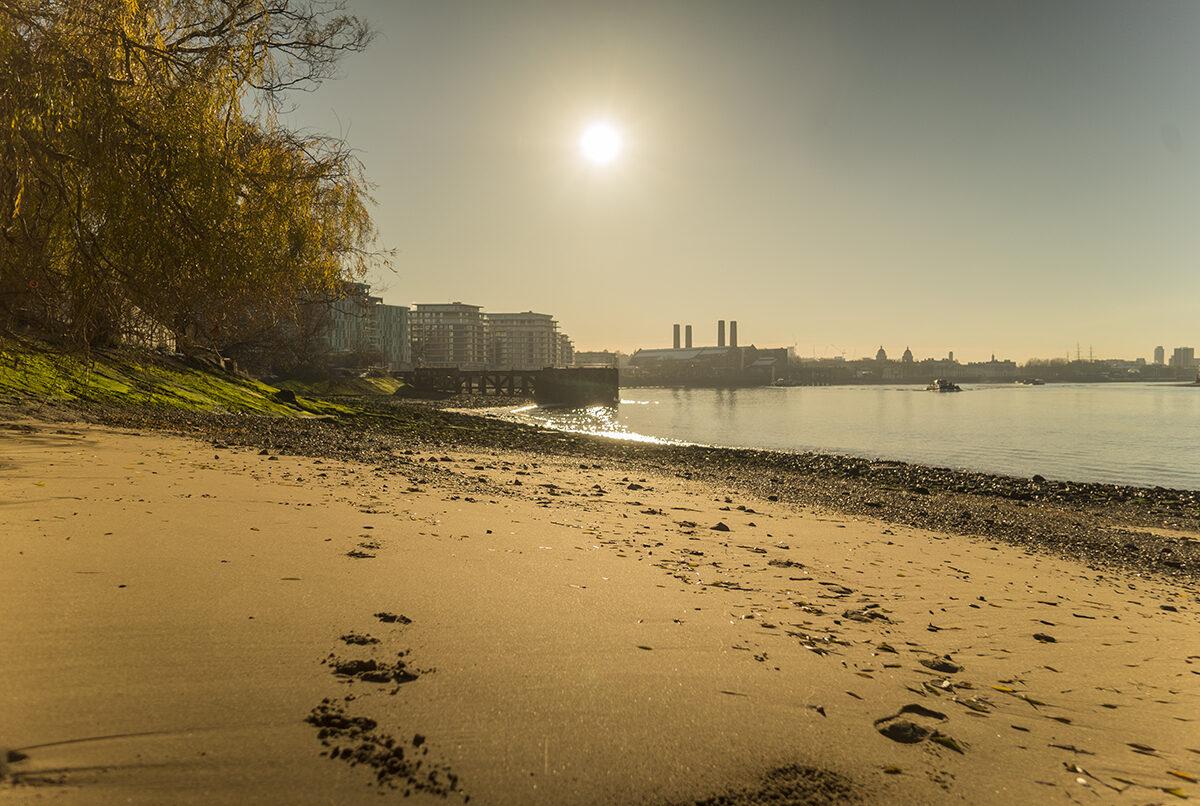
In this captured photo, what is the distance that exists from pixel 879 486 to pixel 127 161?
63.1ft

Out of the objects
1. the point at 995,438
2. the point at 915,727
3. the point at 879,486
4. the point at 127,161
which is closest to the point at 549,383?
the point at 995,438

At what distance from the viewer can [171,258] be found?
18.7ft

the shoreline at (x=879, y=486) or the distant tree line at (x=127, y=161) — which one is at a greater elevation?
the distant tree line at (x=127, y=161)

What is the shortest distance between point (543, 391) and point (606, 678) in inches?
3541

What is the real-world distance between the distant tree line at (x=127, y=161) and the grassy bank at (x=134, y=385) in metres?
1.64

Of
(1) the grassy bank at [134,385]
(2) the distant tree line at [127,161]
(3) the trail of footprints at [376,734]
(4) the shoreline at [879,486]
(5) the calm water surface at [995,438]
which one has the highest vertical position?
(2) the distant tree line at [127,161]

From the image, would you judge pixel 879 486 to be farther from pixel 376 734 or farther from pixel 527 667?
pixel 376 734

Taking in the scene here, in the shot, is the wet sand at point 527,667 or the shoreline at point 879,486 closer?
the wet sand at point 527,667

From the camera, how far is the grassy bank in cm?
1216

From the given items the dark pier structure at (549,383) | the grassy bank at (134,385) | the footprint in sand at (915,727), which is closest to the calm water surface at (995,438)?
the grassy bank at (134,385)

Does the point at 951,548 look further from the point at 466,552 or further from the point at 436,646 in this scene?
the point at 436,646

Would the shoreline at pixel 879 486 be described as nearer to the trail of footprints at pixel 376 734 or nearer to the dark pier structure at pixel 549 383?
the trail of footprints at pixel 376 734

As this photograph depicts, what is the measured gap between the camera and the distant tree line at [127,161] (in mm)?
5125

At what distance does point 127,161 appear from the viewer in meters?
5.45
